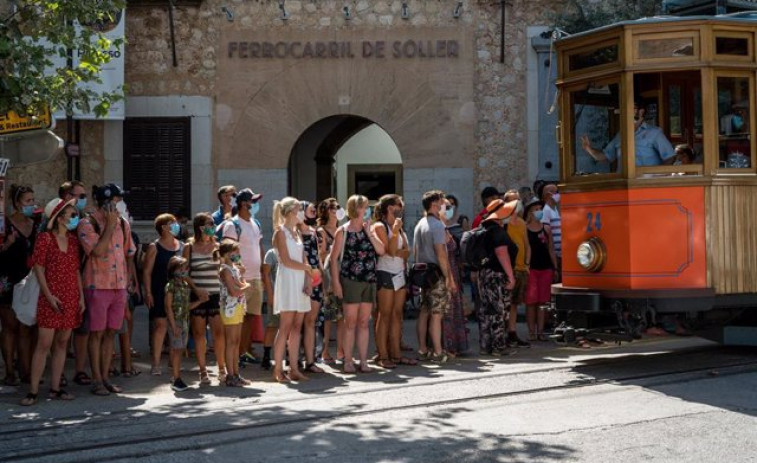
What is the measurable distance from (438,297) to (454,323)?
1.95 feet

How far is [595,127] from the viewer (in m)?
11.2

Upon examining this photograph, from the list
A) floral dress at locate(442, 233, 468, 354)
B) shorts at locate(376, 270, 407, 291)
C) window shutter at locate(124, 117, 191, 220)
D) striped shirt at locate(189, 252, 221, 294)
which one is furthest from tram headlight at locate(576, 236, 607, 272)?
window shutter at locate(124, 117, 191, 220)

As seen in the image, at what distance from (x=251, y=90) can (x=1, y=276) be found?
926 cm

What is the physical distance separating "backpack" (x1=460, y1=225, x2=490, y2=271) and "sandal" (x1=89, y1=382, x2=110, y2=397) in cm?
437

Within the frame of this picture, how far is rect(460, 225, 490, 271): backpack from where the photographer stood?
12648 millimetres

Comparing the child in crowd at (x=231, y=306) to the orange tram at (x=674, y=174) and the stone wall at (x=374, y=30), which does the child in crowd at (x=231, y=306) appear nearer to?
the orange tram at (x=674, y=174)

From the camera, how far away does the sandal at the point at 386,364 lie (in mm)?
11750

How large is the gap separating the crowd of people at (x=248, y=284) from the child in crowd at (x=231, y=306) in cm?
1

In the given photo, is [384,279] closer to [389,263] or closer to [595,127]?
[389,263]

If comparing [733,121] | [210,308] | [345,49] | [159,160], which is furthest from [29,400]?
[345,49]

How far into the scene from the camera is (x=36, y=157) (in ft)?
41.8

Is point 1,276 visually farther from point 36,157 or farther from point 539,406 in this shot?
point 539,406

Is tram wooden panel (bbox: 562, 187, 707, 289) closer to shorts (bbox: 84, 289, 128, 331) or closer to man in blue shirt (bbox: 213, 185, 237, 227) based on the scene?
man in blue shirt (bbox: 213, 185, 237, 227)

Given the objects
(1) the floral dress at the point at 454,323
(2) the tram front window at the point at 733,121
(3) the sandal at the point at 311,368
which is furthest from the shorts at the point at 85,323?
(2) the tram front window at the point at 733,121
